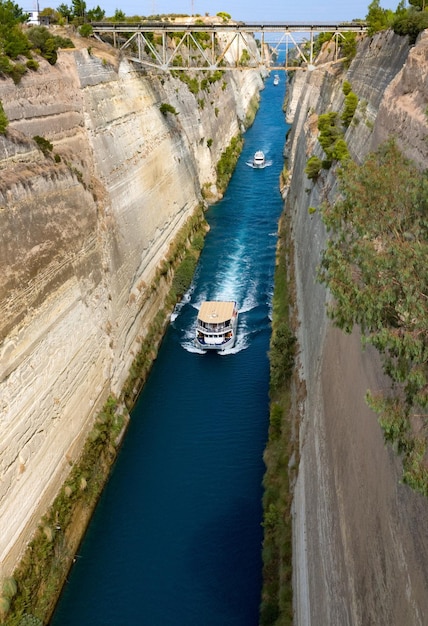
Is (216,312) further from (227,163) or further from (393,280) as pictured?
(227,163)

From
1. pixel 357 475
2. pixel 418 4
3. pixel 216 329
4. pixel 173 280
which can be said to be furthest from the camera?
pixel 173 280

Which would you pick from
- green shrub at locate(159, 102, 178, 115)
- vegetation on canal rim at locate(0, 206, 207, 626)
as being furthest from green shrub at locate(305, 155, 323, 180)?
green shrub at locate(159, 102, 178, 115)

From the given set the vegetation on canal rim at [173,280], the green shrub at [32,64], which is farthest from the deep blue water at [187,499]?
the green shrub at [32,64]

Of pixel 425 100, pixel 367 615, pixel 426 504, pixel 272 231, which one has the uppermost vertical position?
pixel 425 100

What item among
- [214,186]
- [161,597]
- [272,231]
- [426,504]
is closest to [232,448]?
[161,597]

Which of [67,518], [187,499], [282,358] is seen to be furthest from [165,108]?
[67,518]

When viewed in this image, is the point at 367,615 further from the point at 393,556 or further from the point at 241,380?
the point at 241,380
